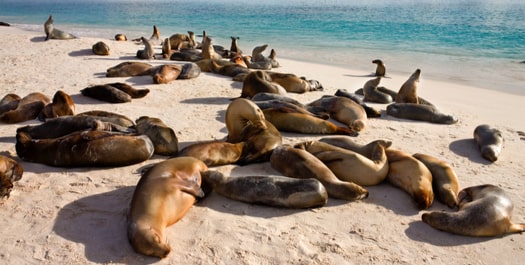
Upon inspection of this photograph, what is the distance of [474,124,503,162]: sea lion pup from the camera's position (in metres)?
5.04

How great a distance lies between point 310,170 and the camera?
12.8ft

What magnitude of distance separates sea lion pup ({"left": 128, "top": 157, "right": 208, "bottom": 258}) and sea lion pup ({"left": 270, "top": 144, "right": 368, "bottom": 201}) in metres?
0.77

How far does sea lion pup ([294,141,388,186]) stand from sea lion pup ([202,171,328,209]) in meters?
0.50

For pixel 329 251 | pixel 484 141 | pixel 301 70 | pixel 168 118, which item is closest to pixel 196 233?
pixel 329 251

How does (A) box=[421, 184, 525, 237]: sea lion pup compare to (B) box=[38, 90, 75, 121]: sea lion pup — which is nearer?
(A) box=[421, 184, 525, 237]: sea lion pup

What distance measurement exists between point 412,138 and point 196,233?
3.55m

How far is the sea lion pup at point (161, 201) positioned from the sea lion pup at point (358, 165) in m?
1.22

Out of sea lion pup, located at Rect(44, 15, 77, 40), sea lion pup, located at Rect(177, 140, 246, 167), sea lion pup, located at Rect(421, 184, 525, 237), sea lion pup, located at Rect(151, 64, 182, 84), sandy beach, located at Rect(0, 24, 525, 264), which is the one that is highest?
sea lion pup, located at Rect(421, 184, 525, 237)

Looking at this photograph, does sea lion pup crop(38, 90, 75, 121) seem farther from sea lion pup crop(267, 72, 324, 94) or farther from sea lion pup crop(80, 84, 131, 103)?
sea lion pup crop(267, 72, 324, 94)

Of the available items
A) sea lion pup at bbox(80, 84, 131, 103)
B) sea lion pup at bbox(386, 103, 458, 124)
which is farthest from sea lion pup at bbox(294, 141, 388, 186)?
sea lion pup at bbox(80, 84, 131, 103)

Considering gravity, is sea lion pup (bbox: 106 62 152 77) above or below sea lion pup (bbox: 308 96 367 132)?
below

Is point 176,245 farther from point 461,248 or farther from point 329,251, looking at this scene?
point 461,248

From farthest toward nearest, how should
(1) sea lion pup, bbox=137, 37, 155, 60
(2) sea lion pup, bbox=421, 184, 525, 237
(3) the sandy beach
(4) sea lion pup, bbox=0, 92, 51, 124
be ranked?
(1) sea lion pup, bbox=137, 37, 155, 60 → (4) sea lion pup, bbox=0, 92, 51, 124 → (2) sea lion pup, bbox=421, 184, 525, 237 → (3) the sandy beach

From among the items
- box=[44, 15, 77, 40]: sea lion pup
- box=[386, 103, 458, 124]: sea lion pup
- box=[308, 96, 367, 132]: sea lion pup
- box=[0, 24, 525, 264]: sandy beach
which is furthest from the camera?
box=[44, 15, 77, 40]: sea lion pup
